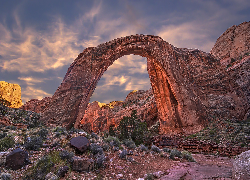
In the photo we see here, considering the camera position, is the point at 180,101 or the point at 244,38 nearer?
the point at 180,101

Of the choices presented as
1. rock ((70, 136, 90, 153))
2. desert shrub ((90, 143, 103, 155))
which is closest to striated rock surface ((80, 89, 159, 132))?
rock ((70, 136, 90, 153))

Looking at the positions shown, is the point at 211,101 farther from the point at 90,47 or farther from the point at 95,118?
the point at 95,118

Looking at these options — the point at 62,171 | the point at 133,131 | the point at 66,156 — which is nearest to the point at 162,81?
the point at 133,131

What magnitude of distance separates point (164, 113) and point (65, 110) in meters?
9.33

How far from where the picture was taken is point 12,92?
138 ft

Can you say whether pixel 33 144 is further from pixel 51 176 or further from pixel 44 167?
pixel 51 176

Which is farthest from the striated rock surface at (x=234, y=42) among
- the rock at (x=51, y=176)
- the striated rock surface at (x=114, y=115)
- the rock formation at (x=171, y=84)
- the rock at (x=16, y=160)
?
the rock at (x=16, y=160)

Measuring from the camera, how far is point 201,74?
15.0 metres

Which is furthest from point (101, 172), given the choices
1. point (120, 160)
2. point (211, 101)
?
point (211, 101)

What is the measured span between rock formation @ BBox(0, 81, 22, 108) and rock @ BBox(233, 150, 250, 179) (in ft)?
158

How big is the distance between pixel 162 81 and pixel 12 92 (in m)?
44.5

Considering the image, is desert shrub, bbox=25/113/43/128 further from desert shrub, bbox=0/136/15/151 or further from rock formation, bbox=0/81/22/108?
rock formation, bbox=0/81/22/108

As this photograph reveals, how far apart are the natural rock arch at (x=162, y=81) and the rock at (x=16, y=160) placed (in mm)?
5663

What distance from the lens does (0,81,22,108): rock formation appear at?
132 ft
